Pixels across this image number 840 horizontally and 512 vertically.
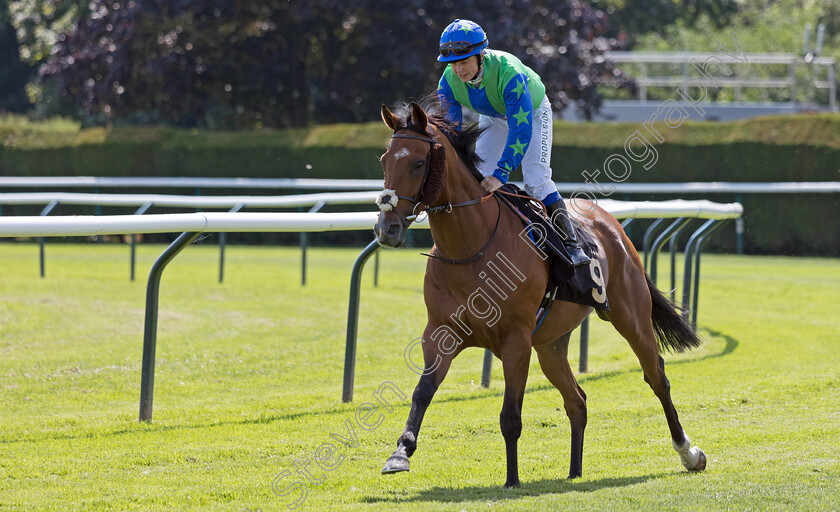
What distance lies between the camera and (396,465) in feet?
12.9

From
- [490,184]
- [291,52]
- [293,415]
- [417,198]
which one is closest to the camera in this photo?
[417,198]

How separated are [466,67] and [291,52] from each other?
15.7 metres

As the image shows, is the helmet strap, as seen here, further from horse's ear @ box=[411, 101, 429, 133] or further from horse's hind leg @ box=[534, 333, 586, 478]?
horse's hind leg @ box=[534, 333, 586, 478]

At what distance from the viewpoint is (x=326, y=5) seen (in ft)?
58.3

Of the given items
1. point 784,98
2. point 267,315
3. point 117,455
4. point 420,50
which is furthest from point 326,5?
point 117,455

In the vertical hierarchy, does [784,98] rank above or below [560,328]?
above

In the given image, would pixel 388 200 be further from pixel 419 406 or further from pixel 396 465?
pixel 396 465

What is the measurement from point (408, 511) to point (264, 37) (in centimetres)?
1675

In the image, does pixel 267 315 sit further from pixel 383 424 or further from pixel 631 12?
pixel 631 12

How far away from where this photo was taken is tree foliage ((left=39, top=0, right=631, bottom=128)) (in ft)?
59.8

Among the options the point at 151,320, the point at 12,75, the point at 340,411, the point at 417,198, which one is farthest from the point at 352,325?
the point at 12,75

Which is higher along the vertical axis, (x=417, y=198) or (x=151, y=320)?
(x=417, y=198)

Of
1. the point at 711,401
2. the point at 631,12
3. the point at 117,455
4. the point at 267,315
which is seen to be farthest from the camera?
the point at 631,12

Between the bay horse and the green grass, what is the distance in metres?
0.33
